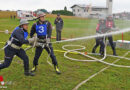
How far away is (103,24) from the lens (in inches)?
281

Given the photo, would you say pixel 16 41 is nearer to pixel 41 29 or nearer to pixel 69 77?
pixel 41 29

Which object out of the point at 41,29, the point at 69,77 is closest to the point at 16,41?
the point at 41,29

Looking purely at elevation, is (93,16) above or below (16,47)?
above

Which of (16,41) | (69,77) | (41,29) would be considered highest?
(41,29)

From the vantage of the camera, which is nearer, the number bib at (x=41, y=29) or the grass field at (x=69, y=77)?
the grass field at (x=69, y=77)

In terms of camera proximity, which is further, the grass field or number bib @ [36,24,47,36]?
number bib @ [36,24,47,36]

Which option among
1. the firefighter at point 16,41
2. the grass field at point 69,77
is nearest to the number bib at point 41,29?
the firefighter at point 16,41

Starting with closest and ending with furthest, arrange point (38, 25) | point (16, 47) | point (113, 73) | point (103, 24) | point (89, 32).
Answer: point (16, 47)
point (38, 25)
point (113, 73)
point (103, 24)
point (89, 32)

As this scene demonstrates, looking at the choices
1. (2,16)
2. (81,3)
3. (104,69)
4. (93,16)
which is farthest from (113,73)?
(2,16)

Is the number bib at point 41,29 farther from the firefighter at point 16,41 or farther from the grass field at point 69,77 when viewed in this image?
the grass field at point 69,77

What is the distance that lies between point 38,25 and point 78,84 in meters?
2.36

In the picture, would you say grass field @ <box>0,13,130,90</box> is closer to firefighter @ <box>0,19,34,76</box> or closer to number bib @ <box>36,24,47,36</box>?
firefighter @ <box>0,19,34,76</box>

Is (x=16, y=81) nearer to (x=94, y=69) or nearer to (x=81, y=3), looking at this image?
Answer: (x=94, y=69)

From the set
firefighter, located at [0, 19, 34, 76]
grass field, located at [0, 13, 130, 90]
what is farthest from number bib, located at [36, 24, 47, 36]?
grass field, located at [0, 13, 130, 90]
